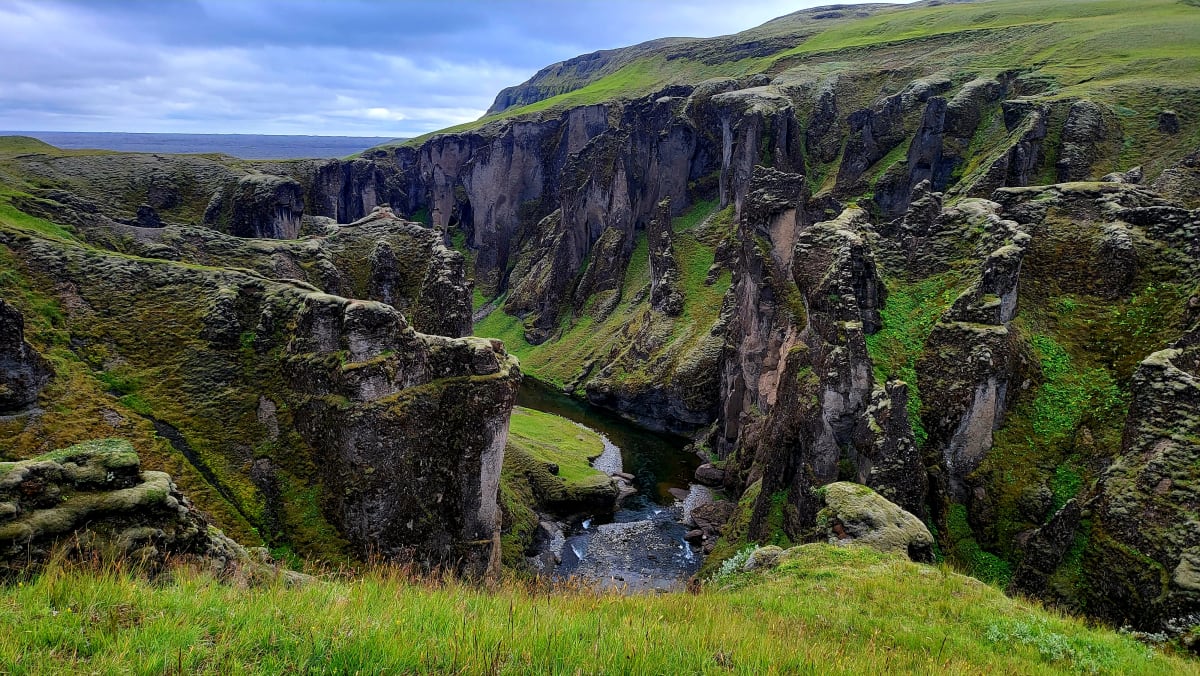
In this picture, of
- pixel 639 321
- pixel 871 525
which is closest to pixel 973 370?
pixel 871 525

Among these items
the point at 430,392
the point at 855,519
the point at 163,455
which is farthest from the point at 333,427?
the point at 855,519

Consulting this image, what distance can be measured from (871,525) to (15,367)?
33234mm

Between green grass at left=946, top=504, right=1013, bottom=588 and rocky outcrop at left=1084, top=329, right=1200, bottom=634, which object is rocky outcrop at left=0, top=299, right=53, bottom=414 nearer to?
green grass at left=946, top=504, right=1013, bottom=588

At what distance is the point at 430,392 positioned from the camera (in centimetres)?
3006

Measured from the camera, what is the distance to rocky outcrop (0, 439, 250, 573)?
1093 cm

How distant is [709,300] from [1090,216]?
57143mm

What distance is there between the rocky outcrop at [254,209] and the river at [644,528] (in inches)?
2379

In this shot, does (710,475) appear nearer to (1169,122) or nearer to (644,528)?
(644,528)

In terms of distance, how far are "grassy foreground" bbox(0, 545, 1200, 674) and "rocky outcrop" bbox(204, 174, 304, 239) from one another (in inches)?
3755

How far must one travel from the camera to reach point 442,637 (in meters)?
6.30

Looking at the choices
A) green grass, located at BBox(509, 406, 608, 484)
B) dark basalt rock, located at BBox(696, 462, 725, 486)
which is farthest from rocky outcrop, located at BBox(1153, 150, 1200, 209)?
green grass, located at BBox(509, 406, 608, 484)

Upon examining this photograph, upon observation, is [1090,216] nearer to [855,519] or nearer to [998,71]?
[855,519]

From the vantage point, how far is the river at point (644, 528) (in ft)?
147

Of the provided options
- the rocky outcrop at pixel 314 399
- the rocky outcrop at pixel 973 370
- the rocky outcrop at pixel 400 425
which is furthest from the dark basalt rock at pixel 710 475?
the rocky outcrop at pixel 973 370
